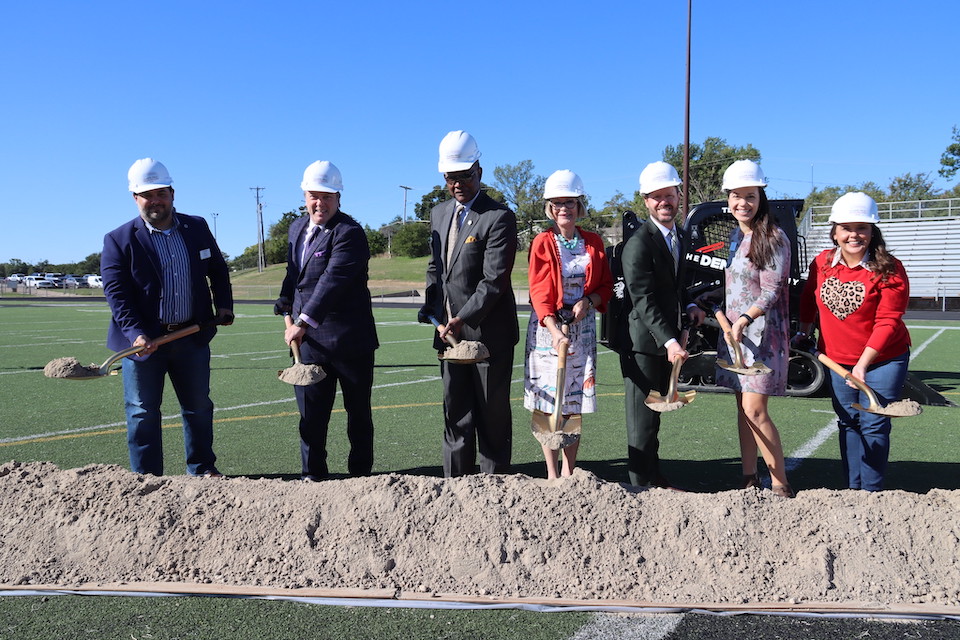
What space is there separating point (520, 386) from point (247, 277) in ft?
215

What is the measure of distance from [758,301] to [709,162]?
58.9 m

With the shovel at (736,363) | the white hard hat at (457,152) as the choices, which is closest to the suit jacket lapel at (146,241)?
the white hard hat at (457,152)

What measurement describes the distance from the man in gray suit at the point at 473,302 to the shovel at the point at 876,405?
157 cm

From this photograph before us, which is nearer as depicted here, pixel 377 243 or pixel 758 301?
pixel 758 301

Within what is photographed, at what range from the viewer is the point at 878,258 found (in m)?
3.55

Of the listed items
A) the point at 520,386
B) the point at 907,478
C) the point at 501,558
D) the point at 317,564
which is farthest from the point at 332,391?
the point at 520,386

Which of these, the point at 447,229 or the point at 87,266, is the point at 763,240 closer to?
the point at 447,229

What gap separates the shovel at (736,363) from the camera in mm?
3676

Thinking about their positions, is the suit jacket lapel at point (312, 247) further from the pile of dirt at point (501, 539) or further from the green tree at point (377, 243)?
the green tree at point (377, 243)

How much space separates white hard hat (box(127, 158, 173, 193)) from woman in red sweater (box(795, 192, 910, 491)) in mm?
3329

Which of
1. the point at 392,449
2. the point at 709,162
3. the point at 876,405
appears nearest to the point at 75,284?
the point at 709,162

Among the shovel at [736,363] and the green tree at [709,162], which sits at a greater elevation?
the green tree at [709,162]

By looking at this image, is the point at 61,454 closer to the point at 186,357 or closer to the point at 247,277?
the point at 186,357

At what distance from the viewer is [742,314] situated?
3.75m
